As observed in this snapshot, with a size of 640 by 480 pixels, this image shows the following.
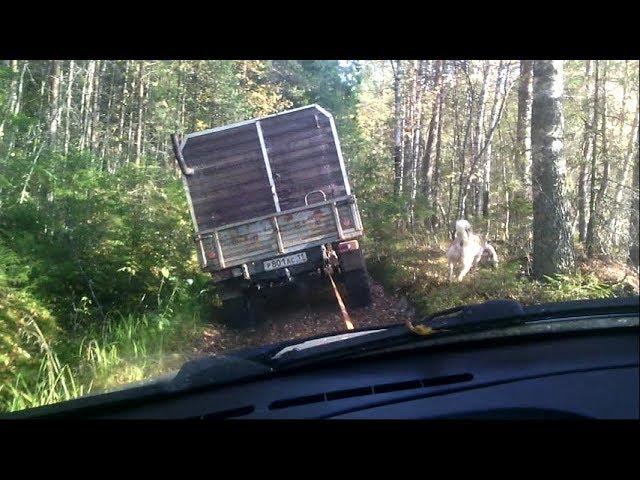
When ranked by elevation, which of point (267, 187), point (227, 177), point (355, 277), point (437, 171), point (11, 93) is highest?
point (11, 93)

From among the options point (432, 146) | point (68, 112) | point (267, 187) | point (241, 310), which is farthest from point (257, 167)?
point (432, 146)

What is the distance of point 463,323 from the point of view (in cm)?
289

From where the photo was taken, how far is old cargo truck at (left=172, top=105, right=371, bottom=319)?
6.31m

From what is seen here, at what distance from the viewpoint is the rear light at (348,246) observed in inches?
254

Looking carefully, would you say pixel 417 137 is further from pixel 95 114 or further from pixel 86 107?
pixel 86 107

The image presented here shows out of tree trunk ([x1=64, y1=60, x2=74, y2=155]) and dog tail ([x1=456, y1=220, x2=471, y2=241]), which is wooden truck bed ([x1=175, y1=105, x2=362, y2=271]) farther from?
tree trunk ([x1=64, y1=60, x2=74, y2=155])

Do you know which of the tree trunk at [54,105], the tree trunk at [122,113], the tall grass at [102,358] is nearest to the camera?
the tall grass at [102,358]

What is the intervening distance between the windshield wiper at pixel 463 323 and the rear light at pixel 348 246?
10.8 ft

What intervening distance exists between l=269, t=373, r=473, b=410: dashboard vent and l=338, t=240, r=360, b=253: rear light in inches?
156

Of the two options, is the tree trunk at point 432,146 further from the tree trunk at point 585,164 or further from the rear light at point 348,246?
the tree trunk at point 585,164

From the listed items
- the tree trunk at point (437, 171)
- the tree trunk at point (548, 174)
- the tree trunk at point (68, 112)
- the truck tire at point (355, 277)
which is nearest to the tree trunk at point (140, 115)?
the tree trunk at point (68, 112)

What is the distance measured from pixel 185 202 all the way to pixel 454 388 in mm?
4981
